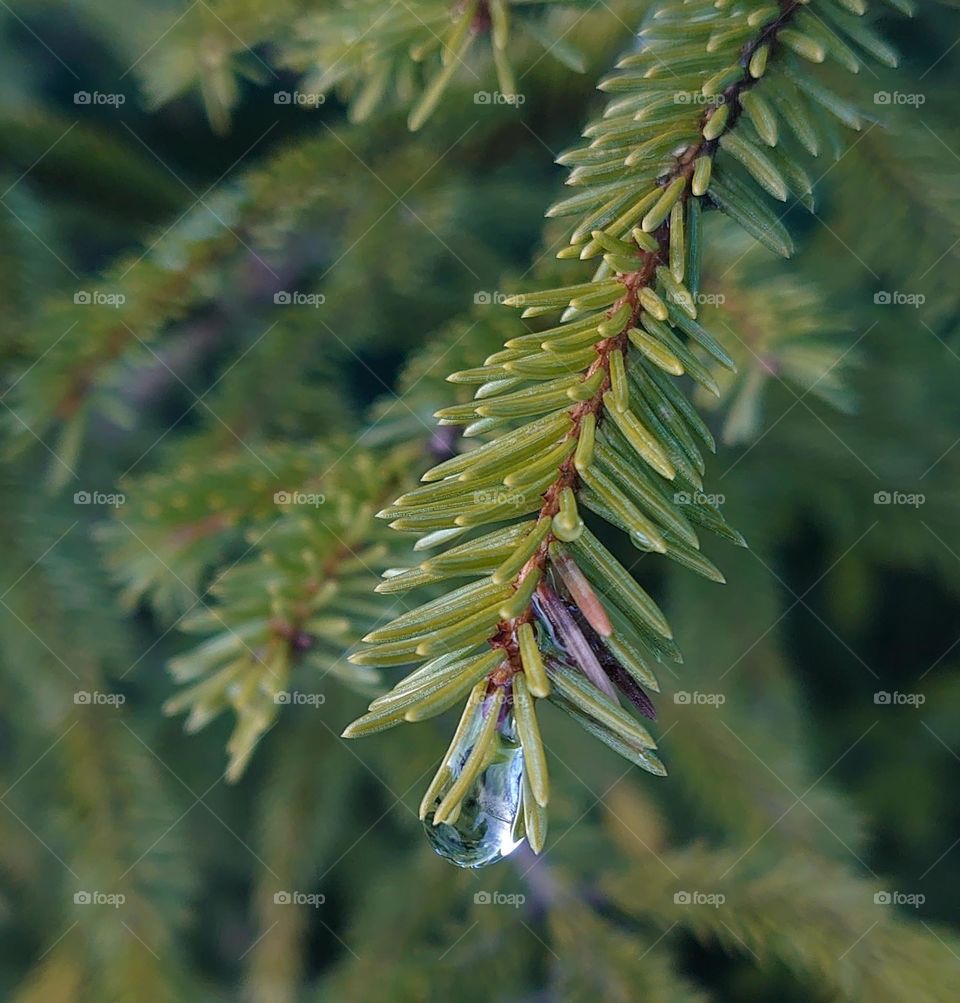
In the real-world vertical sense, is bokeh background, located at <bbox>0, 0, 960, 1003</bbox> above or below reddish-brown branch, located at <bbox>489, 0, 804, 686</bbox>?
below

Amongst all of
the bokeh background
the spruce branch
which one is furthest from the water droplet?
the bokeh background

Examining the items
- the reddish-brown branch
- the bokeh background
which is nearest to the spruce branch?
the reddish-brown branch

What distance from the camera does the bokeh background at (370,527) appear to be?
58cm

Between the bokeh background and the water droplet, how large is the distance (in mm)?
170

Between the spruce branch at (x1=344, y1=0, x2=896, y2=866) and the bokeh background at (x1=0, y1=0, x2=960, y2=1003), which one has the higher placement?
the spruce branch at (x1=344, y1=0, x2=896, y2=866)

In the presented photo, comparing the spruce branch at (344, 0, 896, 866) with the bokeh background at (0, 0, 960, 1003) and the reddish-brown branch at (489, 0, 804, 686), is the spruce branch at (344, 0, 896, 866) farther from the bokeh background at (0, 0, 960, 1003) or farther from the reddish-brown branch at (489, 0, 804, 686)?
the bokeh background at (0, 0, 960, 1003)

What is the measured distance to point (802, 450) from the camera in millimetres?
828

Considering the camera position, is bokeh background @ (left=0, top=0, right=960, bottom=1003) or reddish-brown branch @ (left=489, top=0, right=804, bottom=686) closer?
reddish-brown branch @ (left=489, top=0, right=804, bottom=686)

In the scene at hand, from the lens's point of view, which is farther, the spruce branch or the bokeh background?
the bokeh background

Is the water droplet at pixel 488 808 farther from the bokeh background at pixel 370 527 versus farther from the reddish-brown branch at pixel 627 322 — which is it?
the bokeh background at pixel 370 527

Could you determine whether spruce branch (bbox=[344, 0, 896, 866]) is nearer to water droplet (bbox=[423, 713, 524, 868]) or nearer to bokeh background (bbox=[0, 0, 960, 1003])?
water droplet (bbox=[423, 713, 524, 868])

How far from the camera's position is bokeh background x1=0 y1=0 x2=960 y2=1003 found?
58 centimetres

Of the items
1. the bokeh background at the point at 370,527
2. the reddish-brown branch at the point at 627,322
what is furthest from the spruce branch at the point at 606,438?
the bokeh background at the point at 370,527

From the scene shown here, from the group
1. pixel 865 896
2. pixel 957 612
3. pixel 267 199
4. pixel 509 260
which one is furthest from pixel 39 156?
pixel 957 612
